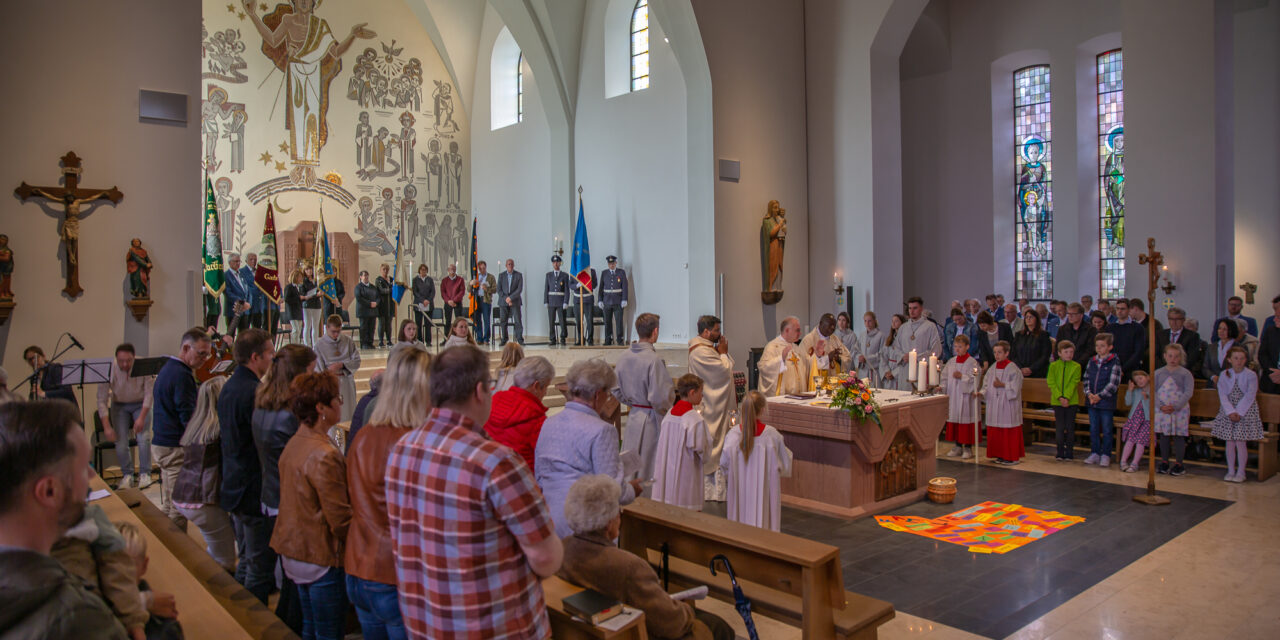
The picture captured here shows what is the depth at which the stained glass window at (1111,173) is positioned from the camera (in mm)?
14758

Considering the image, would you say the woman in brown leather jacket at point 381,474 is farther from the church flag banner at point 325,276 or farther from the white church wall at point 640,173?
the church flag banner at point 325,276

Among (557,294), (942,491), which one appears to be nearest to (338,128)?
(557,294)

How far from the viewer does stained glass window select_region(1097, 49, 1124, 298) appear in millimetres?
14758

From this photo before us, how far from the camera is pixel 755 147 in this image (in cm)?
1345

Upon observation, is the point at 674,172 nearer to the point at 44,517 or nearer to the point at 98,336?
the point at 98,336

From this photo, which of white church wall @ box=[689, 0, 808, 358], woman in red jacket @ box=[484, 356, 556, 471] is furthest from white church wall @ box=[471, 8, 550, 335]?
woman in red jacket @ box=[484, 356, 556, 471]

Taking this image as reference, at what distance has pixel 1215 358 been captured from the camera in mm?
8930

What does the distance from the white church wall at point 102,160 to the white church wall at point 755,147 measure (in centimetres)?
741

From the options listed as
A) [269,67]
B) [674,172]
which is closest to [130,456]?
[674,172]

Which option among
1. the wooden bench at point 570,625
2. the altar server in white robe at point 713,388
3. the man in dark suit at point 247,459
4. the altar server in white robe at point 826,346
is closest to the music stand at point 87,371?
the man in dark suit at point 247,459

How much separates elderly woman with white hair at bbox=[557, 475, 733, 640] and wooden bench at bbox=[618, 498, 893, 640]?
729mm

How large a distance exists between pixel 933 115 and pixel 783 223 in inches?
231

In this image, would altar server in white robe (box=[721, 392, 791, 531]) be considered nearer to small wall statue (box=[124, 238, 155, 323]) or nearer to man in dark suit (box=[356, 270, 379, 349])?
small wall statue (box=[124, 238, 155, 323])

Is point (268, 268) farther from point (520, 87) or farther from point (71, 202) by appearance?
point (520, 87)
